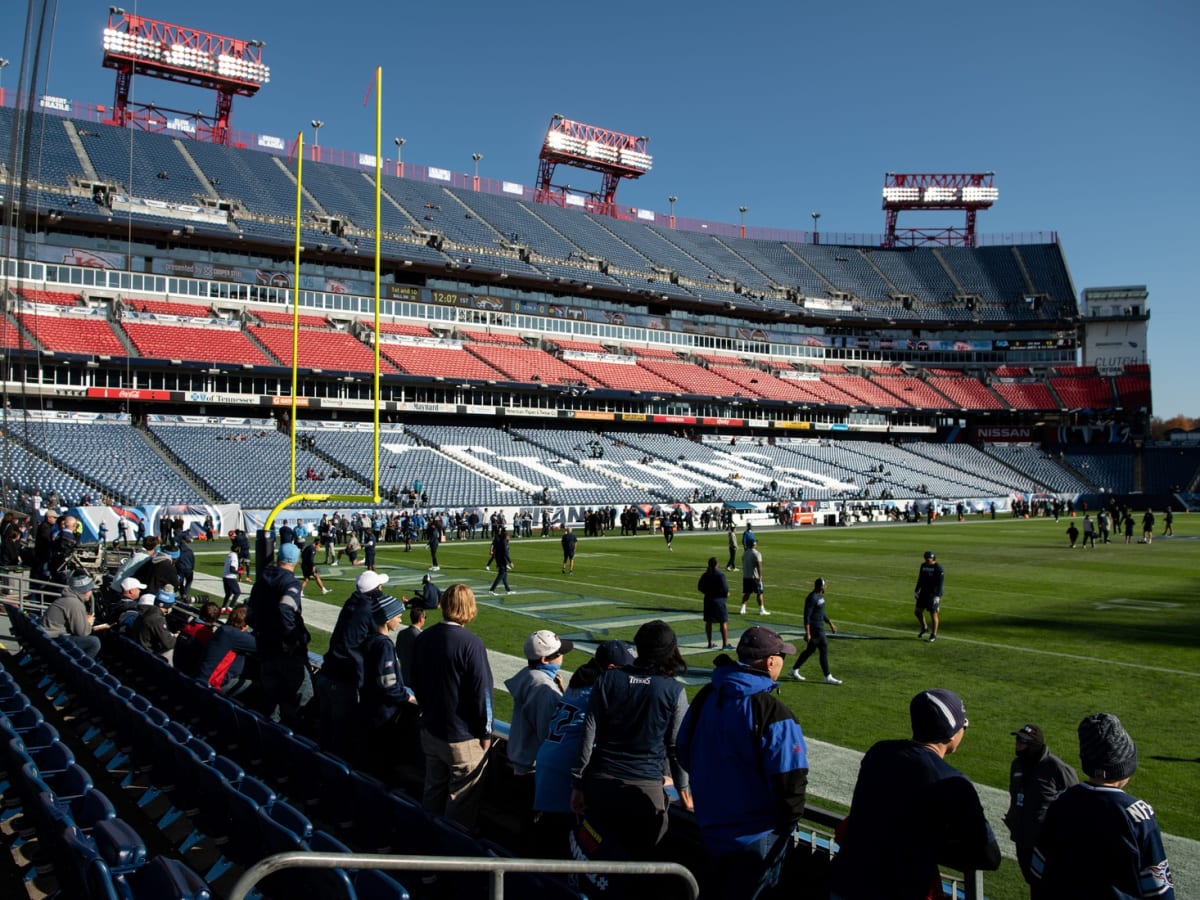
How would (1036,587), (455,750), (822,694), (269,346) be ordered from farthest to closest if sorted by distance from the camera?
1. (269,346)
2. (1036,587)
3. (822,694)
4. (455,750)

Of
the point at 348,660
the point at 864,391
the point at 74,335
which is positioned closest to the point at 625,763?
the point at 348,660

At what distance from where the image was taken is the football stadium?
5723mm

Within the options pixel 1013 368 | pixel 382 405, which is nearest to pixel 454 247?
pixel 382 405

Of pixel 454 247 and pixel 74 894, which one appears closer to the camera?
pixel 74 894

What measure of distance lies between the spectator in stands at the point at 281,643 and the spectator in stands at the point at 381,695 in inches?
49.8

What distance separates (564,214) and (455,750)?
252ft

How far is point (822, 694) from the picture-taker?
1155 cm

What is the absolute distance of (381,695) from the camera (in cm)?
639

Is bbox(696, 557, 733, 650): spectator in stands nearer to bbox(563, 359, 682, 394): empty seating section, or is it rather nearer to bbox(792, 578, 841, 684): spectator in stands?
bbox(792, 578, 841, 684): spectator in stands

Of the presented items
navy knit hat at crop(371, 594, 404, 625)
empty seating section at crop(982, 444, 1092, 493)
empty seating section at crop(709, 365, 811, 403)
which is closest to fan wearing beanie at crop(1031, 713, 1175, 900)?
navy knit hat at crop(371, 594, 404, 625)

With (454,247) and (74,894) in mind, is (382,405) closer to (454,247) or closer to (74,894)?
(454,247)

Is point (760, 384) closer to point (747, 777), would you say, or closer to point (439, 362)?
point (439, 362)

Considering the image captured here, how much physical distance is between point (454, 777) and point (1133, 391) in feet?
283

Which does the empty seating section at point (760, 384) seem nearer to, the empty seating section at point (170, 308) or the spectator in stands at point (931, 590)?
the empty seating section at point (170, 308)
